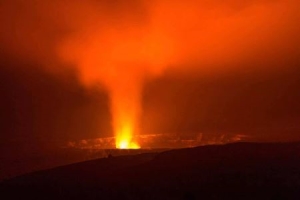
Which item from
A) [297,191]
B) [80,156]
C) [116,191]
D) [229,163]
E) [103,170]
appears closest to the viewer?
[297,191]

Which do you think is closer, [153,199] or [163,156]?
[153,199]

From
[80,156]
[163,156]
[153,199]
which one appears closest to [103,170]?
[163,156]

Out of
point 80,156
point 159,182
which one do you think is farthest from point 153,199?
point 80,156

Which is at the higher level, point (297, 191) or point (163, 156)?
point (163, 156)

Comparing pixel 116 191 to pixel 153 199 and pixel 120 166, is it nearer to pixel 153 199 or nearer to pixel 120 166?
pixel 153 199

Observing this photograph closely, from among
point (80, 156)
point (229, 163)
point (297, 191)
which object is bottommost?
point (297, 191)

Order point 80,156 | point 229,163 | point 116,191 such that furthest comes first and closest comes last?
point 80,156, point 229,163, point 116,191
